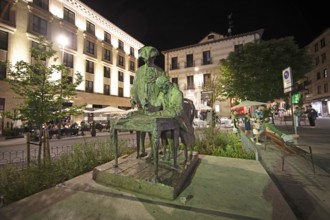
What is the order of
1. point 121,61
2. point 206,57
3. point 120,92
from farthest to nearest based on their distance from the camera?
point 121,61, point 120,92, point 206,57

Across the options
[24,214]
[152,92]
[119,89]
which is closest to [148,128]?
[152,92]

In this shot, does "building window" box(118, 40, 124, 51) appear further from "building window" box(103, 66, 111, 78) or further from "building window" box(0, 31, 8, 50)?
"building window" box(0, 31, 8, 50)

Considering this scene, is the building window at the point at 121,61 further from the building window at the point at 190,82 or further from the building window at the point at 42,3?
the building window at the point at 42,3

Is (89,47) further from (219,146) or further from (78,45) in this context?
(219,146)

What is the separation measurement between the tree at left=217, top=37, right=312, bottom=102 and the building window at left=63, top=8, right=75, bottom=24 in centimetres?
2356

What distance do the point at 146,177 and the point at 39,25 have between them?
26070mm

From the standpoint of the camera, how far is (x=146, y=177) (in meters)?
3.00

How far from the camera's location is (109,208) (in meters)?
2.51

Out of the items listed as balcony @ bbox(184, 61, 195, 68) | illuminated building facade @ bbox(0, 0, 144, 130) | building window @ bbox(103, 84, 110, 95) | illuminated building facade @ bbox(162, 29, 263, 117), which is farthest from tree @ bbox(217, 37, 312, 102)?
building window @ bbox(103, 84, 110, 95)

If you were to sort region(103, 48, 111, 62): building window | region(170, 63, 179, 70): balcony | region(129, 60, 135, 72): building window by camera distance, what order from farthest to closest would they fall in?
region(129, 60, 135, 72): building window
region(170, 63, 179, 70): balcony
region(103, 48, 111, 62): building window

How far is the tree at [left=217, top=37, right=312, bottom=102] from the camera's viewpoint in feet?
50.6

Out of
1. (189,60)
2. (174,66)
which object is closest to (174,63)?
(174,66)

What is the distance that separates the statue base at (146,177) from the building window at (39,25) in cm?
2467

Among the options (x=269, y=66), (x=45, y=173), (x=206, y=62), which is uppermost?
(x=206, y=62)
